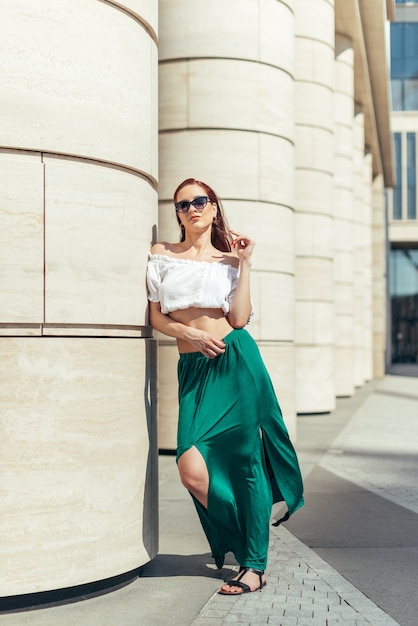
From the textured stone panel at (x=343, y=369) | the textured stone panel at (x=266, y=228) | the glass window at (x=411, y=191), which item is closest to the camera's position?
the textured stone panel at (x=266, y=228)

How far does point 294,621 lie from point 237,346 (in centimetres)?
140

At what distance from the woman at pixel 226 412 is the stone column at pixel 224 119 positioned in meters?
5.57

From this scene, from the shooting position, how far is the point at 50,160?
452cm

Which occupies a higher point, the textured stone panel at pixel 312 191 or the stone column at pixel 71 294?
the textured stone panel at pixel 312 191

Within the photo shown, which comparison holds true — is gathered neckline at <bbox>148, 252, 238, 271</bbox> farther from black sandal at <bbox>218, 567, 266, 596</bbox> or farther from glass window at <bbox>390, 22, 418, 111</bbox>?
glass window at <bbox>390, 22, 418, 111</bbox>

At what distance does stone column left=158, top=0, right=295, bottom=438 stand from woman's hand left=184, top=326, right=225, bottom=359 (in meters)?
5.76

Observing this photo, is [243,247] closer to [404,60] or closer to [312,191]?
[312,191]

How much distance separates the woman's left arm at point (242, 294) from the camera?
4.88m

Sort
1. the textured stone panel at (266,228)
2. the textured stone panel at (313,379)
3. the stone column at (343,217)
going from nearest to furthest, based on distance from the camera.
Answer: the textured stone panel at (266,228) → the textured stone panel at (313,379) → the stone column at (343,217)

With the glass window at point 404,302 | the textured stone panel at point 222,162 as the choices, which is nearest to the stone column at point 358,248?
the textured stone panel at point 222,162

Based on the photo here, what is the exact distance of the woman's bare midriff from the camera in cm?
495

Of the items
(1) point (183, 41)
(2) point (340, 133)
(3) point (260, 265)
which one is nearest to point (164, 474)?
(3) point (260, 265)

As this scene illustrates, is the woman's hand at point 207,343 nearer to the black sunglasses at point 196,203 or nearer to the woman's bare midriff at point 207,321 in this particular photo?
the woman's bare midriff at point 207,321

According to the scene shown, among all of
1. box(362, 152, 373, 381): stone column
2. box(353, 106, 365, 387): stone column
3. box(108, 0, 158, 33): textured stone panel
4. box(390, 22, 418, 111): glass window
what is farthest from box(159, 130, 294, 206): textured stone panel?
box(390, 22, 418, 111): glass window
